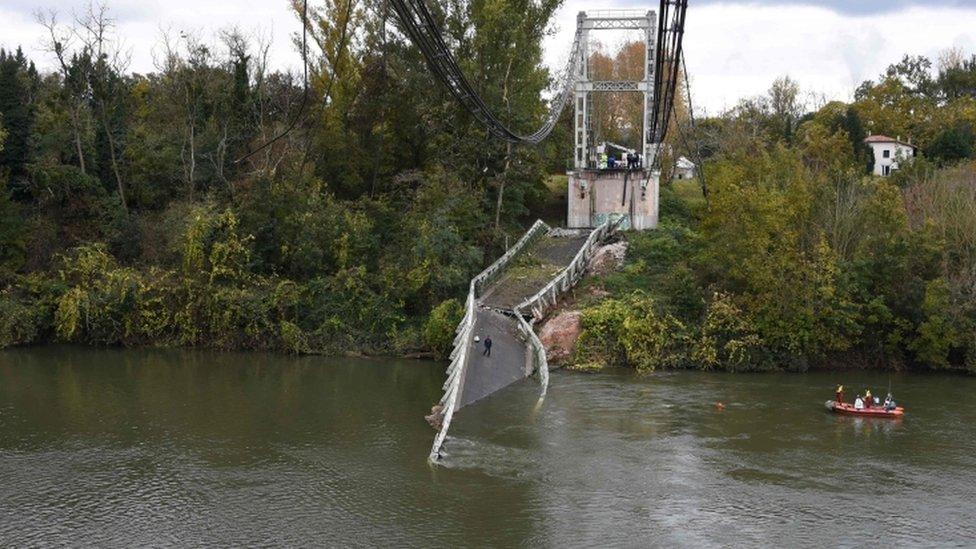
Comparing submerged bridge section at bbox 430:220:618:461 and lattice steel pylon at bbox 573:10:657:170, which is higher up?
lattice steel pylon at bbox 573:10:657:170

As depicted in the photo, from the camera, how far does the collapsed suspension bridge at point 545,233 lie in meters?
30.4

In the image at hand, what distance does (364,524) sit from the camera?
70.6ft

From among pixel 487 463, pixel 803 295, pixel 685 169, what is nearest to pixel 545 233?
pixel 803 295

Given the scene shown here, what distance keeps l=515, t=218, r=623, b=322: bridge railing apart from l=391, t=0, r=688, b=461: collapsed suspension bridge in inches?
1.8

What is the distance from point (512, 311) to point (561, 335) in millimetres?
2350

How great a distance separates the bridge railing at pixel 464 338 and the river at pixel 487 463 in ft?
2.17

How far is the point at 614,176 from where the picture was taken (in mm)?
50875

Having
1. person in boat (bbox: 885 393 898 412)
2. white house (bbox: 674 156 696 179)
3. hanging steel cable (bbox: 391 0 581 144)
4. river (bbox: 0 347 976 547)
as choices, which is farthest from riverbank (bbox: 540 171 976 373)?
white house (bbox: 674 156 696 179)

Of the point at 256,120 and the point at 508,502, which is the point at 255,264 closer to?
the point at 256,120

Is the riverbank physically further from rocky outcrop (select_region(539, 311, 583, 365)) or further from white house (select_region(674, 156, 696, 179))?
white house (select_region(674, 156, 696, 179))

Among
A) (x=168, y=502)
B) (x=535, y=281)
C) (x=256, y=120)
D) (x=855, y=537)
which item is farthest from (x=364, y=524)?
(x=256, y=120)

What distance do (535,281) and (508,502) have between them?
19551 mm

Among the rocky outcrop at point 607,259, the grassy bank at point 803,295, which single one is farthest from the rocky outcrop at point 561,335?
the rocky outcrop at point 607,259

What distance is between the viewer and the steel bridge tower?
166 ft
